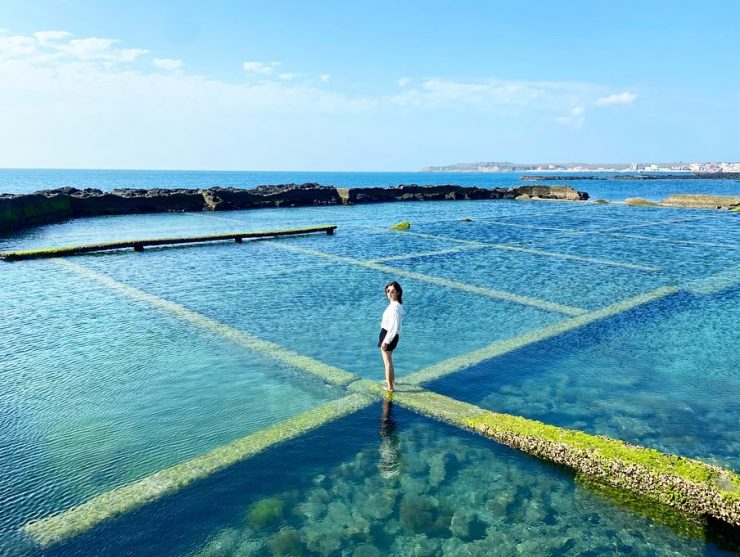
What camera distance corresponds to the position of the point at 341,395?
9617mm

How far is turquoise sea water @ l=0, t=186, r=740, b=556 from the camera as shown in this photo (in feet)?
20.4

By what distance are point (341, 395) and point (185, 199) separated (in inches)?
1691

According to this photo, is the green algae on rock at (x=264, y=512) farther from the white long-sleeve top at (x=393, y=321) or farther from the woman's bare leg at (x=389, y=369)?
the white long-sleeve top at (x=393, y=321)

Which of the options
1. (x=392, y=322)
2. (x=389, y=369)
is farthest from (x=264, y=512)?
(x=392, y=322)

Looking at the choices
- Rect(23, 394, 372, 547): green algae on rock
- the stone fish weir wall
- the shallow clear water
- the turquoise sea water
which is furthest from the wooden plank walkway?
the shallow clear water

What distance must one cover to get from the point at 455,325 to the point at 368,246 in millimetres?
15257

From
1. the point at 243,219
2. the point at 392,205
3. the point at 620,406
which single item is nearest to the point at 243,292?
the point at 620,406

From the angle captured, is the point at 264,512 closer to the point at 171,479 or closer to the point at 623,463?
the point at 171,479

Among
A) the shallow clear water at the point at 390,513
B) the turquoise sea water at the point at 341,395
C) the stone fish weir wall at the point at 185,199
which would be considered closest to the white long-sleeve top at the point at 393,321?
the turquoise sea water at the point at 341,395

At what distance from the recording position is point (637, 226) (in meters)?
39.4

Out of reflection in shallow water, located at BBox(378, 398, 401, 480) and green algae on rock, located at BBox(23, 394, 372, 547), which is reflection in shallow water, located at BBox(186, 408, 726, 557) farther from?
green algae on rock, located at BBox(23, 394, 372, 547)

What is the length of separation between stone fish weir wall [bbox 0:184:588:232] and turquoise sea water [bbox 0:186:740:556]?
56.6ft

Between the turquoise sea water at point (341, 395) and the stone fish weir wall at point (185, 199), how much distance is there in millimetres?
17261

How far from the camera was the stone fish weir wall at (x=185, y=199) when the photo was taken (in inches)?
1425
